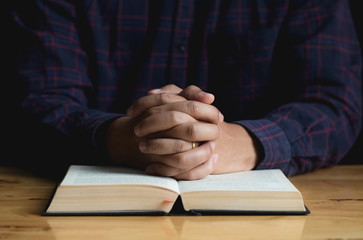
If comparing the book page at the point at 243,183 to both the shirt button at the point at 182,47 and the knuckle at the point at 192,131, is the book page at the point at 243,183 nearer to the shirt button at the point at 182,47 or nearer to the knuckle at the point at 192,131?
the knuckle at the point at 192,131

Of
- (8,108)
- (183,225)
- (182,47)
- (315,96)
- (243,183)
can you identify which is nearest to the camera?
(183,225)

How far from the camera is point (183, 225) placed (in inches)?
24.1

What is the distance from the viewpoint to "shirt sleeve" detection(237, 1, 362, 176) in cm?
97

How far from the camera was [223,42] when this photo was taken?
1276 millimetres

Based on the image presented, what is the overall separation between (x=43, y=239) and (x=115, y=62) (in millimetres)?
795

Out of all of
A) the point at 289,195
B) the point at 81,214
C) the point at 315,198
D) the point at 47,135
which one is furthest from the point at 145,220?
the point at 47,135

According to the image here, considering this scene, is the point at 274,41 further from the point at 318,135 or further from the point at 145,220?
the point at 145,220

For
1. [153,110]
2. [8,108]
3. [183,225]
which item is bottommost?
[8,108]

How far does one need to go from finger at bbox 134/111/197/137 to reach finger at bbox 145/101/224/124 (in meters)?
0.01

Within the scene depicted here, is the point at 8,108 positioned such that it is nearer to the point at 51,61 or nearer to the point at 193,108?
the point at 51,61

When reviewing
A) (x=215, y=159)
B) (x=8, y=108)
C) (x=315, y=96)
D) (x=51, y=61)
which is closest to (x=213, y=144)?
(x=215, y=159)

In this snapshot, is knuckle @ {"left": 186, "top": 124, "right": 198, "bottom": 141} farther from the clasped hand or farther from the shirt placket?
the shirt placket

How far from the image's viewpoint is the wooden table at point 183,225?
577 millimetres

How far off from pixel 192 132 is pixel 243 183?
131 millimetres
